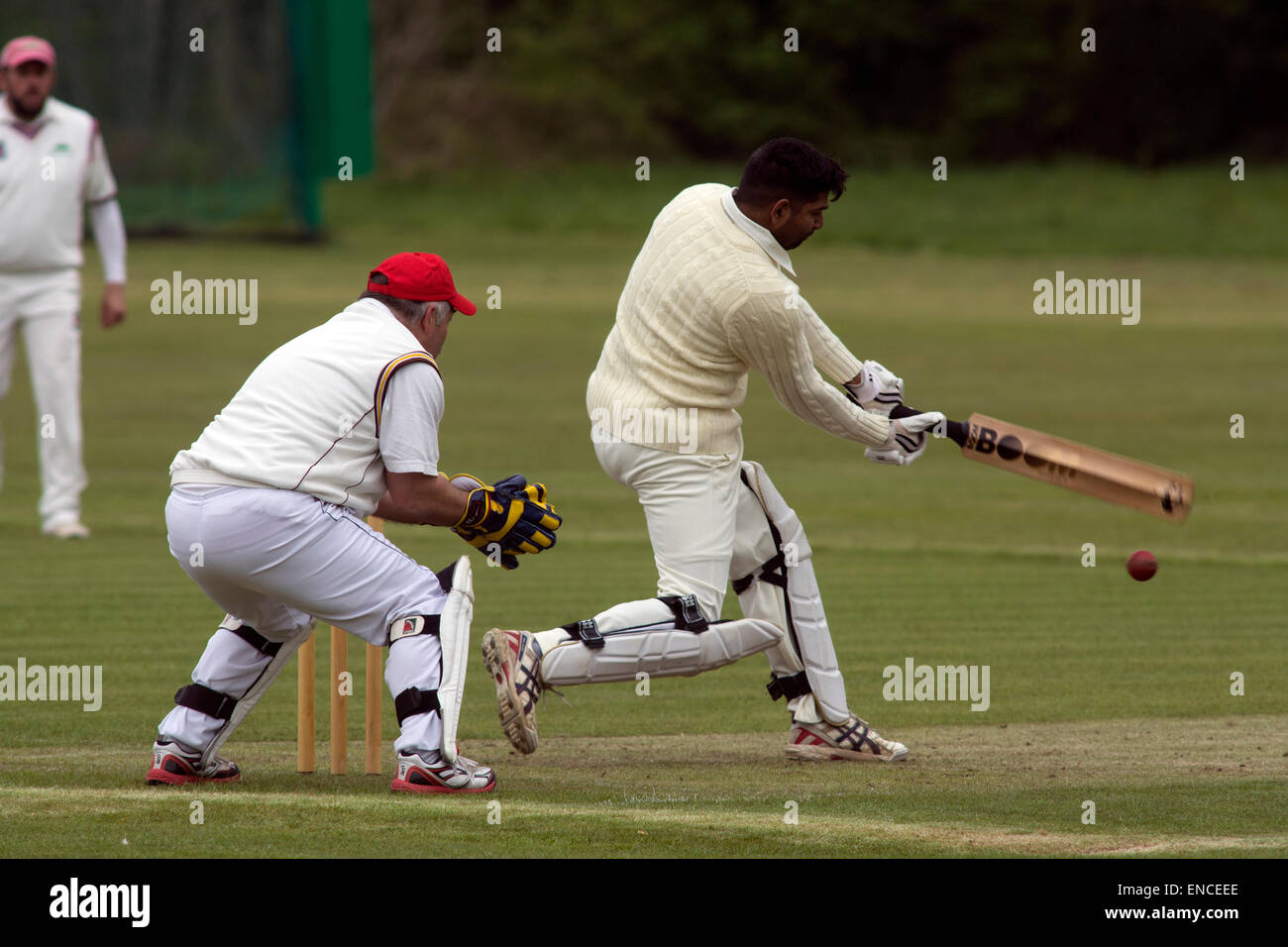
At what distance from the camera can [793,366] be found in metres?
7.14

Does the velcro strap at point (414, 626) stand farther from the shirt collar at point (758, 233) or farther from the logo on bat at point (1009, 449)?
the logo on bat at point (1009, 449)

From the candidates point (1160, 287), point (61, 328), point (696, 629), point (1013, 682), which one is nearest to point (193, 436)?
point (61, 328)

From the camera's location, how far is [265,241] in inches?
1529

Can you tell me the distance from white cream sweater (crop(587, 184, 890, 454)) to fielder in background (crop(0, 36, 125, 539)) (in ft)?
20.7

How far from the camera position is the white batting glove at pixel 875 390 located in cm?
757

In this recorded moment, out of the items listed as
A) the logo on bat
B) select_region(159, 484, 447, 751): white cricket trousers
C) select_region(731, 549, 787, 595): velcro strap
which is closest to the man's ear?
the logo on bat

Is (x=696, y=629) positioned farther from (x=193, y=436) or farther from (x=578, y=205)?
(x=578, y=205)

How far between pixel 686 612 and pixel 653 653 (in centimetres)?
18

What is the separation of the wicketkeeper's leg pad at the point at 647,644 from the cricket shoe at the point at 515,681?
84mm

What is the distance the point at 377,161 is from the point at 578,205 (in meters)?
6.62

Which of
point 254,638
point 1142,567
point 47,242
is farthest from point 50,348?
point 1142,567

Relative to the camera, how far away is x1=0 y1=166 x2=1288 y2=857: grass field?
5973 millimetres

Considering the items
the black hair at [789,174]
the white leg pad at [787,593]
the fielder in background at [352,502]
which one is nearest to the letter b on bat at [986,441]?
the white leg pad at [787,593]

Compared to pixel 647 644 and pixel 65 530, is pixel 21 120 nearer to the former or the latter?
pixel 65 530
